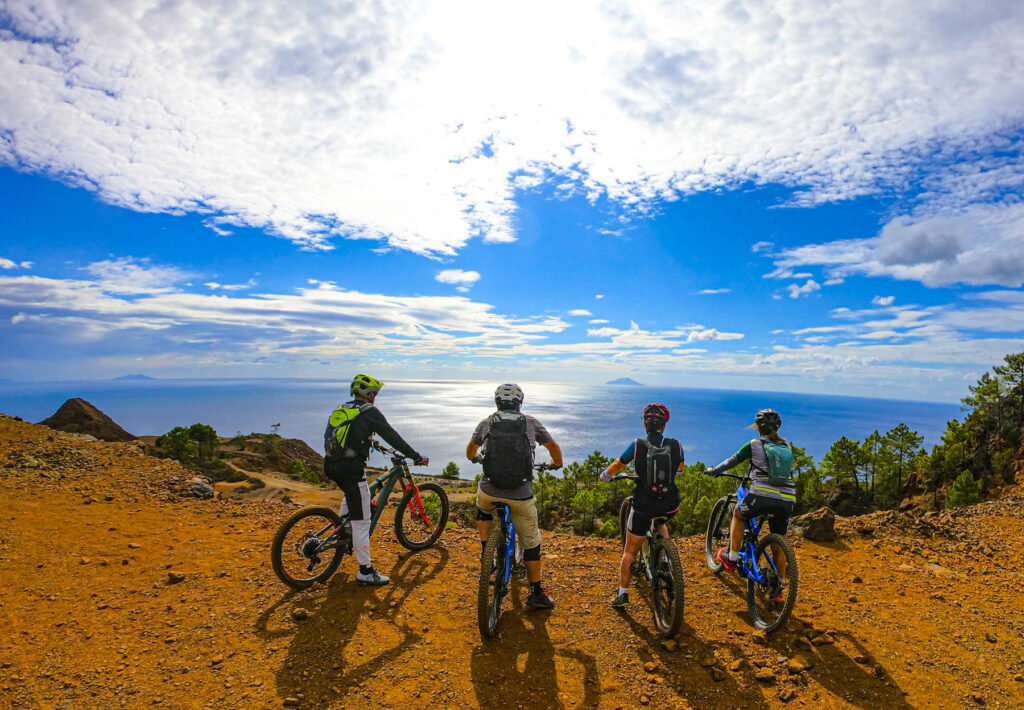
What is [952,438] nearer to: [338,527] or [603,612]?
[603,612]

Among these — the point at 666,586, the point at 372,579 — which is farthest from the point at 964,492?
the point at 372,579

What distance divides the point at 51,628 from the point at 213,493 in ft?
17.5

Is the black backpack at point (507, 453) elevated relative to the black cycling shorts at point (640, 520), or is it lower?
elevated

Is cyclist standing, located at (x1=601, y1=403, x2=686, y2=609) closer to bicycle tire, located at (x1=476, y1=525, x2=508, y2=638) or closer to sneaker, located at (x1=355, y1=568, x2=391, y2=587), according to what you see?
bicycle tire, located at (x1=476, y1=525, x2=508, y2=638)

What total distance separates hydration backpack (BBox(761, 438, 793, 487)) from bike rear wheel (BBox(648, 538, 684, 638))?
1.71 meters

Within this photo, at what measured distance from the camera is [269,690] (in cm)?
427

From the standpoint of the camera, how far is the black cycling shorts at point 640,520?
5652 millimetres

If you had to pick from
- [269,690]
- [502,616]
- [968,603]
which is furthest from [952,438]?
[269,690]

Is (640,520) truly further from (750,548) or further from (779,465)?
(779,465)

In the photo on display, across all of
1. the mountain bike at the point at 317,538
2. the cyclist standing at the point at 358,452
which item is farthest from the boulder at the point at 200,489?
the cyclist standing at the point at 358,452

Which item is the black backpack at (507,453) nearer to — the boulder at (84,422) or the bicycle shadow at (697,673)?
the bicycle shadow at (697,673)

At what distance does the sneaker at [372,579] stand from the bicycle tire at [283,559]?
420mm

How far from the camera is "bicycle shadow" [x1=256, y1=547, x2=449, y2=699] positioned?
444 cm

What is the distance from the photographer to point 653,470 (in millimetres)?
5492
